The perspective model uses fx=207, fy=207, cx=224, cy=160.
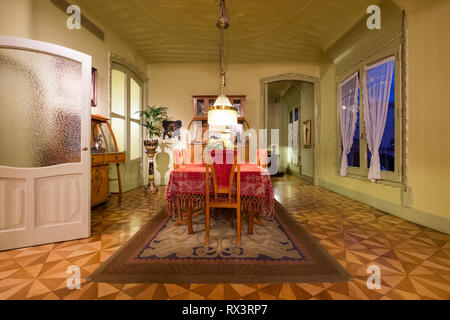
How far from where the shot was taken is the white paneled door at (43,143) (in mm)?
1943

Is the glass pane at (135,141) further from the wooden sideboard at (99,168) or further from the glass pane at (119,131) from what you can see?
the wooden sideboard at (99,168)

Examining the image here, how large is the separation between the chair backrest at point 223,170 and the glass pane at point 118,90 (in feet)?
11.4

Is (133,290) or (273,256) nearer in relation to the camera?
(133,290)

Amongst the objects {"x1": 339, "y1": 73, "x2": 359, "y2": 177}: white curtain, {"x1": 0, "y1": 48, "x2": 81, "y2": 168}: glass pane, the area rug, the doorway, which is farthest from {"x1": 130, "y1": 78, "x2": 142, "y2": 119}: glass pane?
{"x1": 339, "y1": 73, "x2": 359, "y2": 177}: white curtain

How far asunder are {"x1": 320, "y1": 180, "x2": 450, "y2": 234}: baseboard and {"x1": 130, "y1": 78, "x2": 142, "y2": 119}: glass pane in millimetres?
5001

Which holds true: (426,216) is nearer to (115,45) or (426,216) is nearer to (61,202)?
(61,202)

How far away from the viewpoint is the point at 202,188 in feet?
7.18

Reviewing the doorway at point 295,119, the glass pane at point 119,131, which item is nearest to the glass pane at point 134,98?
the glass pane at point 119,131

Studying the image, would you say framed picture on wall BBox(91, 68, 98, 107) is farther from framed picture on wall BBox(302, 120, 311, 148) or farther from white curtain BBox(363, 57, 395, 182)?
framed picture on wall BBox(302, 120, 311, 148)

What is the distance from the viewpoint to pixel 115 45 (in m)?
4.27

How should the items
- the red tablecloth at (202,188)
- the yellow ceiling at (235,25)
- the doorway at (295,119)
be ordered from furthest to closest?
the doorway at (295,119)
the yellow ceiling at (235,25)
the red tablecloth at (202,188)
